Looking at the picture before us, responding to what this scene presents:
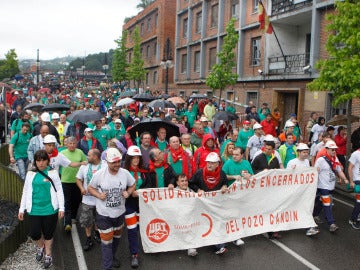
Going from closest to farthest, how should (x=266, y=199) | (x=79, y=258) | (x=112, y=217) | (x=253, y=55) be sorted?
(x=112, y=217), (x=79, y=258), (x=266, y=199), (x=253, y=55)

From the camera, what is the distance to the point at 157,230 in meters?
6.73

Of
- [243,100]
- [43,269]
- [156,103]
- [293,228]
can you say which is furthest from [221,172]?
[243,100]

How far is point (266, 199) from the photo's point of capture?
7.63 meters

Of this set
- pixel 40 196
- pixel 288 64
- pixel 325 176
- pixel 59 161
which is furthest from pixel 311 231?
pixel 288 64

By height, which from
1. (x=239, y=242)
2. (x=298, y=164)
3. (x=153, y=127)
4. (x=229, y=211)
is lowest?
(x=239, y=242)

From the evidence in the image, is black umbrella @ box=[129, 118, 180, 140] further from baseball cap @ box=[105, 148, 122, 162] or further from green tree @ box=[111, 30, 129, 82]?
green tree @ box=[111, 30, 129, 82]

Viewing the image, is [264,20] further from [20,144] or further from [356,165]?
[20,144]

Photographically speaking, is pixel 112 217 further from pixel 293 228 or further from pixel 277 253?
pixel 293 228

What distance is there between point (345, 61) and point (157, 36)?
34.3 m

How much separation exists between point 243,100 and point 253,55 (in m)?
2.80

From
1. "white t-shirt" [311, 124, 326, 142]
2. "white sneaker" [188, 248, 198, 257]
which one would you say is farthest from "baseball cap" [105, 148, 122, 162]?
"white t-shirt" [311, 124, 326, 142]

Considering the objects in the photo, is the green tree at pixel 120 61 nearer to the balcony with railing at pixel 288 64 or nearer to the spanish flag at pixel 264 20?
the balcony with railing at pixel 288 64

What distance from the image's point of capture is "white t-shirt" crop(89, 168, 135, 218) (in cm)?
565

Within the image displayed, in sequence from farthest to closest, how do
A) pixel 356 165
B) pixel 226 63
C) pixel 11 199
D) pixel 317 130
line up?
pixel 226 63 → pixel 317 130 → pixel 11 199 → pixel 356 165
